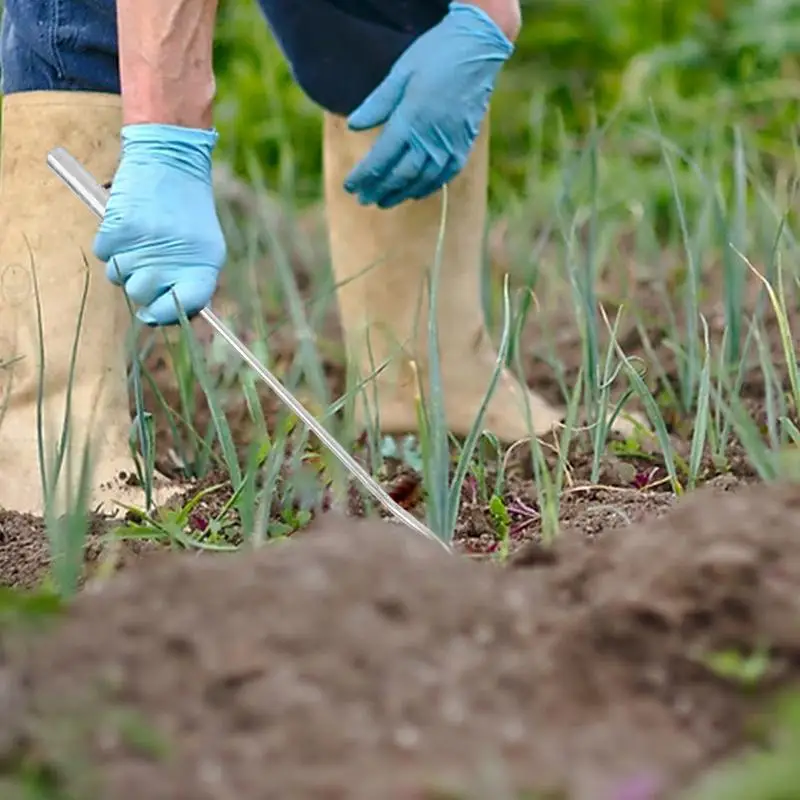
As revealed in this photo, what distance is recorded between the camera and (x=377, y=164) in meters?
1.82

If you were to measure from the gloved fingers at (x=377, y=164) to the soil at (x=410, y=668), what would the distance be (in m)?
0.98

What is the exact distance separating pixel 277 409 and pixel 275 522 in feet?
2.24

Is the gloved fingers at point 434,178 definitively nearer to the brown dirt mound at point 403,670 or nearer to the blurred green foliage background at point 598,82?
the brown dirt mound at point 403,670

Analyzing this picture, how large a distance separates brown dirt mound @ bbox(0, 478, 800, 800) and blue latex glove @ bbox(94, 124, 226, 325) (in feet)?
2.43

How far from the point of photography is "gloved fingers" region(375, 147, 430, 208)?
5.95ft

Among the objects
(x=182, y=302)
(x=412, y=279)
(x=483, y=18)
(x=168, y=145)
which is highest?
(x=483, y=18)

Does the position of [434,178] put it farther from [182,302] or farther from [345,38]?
[182,302]

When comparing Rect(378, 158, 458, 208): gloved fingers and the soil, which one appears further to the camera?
Rect(378, 158, 458, 208): gloved fingers

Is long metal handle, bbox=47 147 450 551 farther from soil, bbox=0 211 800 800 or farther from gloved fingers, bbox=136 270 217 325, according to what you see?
soil, bbox=0 211 800 800

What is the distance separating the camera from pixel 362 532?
865mm

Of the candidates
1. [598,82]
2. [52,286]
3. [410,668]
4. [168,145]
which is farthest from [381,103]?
[598,82]

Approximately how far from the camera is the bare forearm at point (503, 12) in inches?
73.1

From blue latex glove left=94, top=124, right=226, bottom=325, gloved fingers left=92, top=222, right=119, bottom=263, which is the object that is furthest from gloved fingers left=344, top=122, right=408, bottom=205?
gloved fingers left=92, top=222, right=119, bottom=263

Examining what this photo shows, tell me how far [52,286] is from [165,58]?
0.33m
